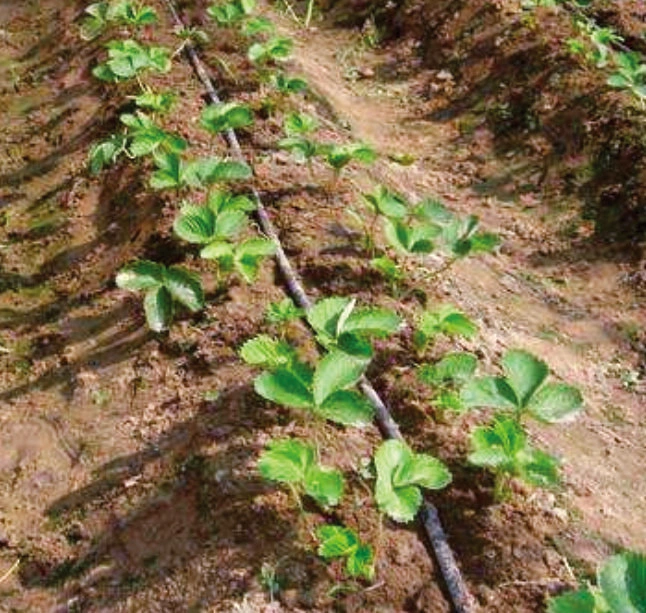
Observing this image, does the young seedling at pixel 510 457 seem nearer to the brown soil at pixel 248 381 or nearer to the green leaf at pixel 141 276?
the brown soil at pixel 248 381

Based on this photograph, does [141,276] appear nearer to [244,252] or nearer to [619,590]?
[244,252]

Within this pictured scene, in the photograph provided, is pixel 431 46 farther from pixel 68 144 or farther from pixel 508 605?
pixel 508 605

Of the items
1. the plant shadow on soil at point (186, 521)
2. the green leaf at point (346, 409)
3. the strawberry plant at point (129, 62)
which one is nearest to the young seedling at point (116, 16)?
the strawberry plant at point (129, 62)

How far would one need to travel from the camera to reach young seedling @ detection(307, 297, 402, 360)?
298 centimetres

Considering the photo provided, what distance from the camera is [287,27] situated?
742 cm

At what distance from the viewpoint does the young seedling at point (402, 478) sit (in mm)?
2502

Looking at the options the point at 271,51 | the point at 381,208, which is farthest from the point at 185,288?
the point at 271,51

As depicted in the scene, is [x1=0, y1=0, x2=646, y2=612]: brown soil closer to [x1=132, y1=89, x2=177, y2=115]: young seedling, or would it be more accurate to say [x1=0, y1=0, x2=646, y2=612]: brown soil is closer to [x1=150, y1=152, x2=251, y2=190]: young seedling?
[x1=132, y1=89, x2=177, y2=115]: young seedling

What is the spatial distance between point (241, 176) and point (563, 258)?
1.81 meters

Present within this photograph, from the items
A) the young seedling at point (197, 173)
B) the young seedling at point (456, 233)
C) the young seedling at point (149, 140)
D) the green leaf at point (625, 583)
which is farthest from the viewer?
the young seedling at point (149, 140)

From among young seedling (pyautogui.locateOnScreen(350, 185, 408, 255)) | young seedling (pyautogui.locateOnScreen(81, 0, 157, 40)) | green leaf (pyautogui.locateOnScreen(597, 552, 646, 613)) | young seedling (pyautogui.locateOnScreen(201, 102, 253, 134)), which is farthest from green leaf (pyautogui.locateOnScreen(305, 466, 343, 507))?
young seedling (pyautogui.locateOnScreen(81, 0, 157, 40))

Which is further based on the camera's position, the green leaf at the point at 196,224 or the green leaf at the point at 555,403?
the green leaf at the point at 196,224

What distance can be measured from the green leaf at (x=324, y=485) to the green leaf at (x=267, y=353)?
507 mm

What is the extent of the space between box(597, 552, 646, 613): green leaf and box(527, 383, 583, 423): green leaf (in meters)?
0.67
